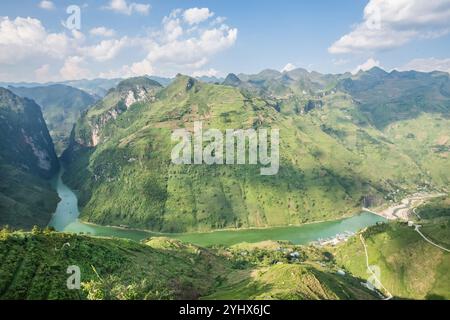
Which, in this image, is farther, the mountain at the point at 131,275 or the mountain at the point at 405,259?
the mountain at the point at 405,259

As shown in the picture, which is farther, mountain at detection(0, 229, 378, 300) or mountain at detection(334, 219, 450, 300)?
mountain at detection(334, 219, 450, 300)

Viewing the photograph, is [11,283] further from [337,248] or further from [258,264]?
[337,248]

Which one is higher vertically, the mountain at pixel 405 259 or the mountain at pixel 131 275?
the mountain at pixel 131 275

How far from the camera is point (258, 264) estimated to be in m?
132

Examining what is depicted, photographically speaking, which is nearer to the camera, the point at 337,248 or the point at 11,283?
→ the point at 11,283

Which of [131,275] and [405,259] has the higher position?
[131,275]

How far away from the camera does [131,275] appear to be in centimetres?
7644

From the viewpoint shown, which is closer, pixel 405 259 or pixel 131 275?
pixel 131 275

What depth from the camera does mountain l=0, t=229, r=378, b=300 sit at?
5681 cm

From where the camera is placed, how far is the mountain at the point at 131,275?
56.8m
